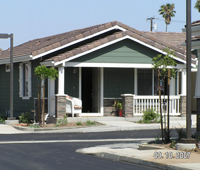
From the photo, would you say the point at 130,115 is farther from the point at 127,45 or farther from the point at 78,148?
the point at 78,148

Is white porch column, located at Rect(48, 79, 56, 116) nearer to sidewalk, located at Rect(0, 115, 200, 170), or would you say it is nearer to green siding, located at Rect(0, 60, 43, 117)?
green siding, located at Rect(0, 60, 43, 117)

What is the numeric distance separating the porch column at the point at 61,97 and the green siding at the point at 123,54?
4.86ft

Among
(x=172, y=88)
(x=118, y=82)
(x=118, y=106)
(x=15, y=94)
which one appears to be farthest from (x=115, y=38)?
(x=15, y=94)

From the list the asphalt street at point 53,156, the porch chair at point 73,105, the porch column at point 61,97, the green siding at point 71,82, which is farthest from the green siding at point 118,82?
the asphalt street at point 53,156

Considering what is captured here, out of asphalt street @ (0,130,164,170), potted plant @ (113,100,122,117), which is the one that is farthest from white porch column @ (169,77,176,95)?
asphalt street @ (0,130,164,170)

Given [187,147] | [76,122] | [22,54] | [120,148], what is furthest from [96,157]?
[22,54]

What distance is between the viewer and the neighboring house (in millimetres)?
22703

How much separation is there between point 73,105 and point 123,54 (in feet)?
11.6

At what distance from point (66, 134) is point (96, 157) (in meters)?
6.54

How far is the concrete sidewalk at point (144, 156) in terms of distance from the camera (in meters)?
10.3

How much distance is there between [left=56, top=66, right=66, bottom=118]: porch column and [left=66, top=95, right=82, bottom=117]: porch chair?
0.73 meters

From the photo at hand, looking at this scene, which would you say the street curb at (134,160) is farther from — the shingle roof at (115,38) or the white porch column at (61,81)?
the shingle roof at (115,38)

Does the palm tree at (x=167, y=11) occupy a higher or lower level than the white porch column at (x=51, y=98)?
higher

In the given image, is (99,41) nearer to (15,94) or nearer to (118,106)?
(118,106)
